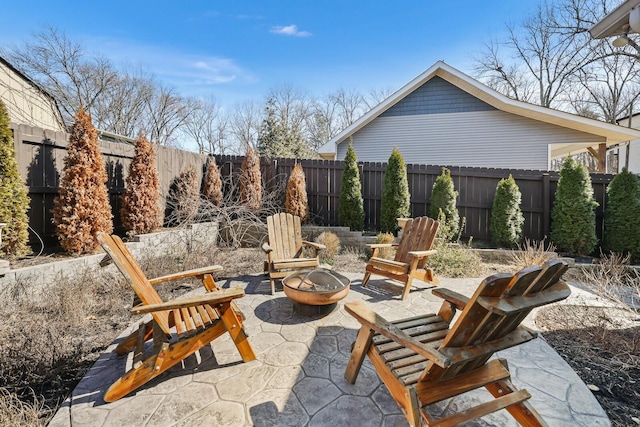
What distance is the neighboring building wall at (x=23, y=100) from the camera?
8.25m

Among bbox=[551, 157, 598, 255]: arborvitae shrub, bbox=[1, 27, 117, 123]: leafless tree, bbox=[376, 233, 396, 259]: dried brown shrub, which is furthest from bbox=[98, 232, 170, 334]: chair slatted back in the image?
bbox=[1, 27, 117, 123]: leafless tree

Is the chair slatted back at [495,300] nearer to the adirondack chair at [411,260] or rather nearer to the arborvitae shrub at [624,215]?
the adirondack chair at [411,260]

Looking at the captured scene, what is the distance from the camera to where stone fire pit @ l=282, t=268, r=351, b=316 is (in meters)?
2.76

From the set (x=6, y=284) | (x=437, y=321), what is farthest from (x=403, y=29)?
(x=6, y=284)

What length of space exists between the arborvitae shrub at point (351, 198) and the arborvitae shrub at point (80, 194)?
4.58 meters

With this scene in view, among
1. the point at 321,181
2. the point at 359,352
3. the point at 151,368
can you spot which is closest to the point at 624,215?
Result: the point at 321,181

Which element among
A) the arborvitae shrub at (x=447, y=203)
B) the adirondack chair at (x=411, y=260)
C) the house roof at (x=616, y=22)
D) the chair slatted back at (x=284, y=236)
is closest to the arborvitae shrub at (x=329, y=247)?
the chair slatted back at (x=284, y=236)

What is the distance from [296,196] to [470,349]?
227 inches

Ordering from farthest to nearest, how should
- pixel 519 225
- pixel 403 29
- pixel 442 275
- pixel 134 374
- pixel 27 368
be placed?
1. pixel 403 29
2. pixel 519 225
3. pixel 442 275
4. pixel 27 368
5. pixel 134 374

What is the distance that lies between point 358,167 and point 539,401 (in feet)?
19.4

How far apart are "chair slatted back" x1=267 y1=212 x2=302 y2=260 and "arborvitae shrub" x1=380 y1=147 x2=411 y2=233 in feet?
9.37

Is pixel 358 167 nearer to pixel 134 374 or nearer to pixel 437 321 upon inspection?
pixel 437 321

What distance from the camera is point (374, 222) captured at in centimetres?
735

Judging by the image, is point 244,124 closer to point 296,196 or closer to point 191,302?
point 296,196
